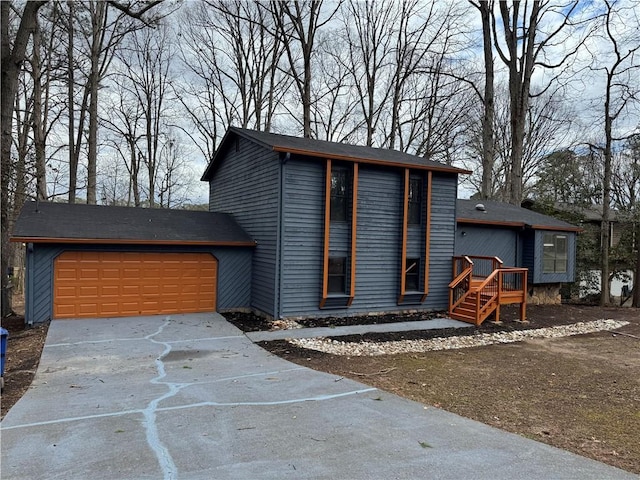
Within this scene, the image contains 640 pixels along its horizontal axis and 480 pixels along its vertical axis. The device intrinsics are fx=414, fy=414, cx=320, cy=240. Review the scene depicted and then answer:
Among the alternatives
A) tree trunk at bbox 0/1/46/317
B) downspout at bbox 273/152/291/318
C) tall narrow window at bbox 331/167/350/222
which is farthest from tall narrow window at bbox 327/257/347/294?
tree trunk at bbox 0/1/46/317

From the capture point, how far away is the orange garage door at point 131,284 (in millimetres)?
9812

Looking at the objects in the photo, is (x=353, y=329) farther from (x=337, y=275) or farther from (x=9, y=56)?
(x=9, y=56)

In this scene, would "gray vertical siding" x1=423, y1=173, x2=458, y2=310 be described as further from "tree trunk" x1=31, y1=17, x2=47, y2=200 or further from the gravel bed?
"tree trunk" x1=31, y1=17, x2=47, y2=200

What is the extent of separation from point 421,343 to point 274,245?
4.18m

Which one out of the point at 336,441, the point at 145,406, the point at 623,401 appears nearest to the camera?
the point at 336,441

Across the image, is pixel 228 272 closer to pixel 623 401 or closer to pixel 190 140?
pixel 623 401

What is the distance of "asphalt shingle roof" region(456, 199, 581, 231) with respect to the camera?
14227mm

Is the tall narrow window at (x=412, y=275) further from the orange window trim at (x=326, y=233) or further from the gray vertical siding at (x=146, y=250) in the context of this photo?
the gray vertical siding at (x=146, y=250)

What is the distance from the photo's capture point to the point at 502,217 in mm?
15031

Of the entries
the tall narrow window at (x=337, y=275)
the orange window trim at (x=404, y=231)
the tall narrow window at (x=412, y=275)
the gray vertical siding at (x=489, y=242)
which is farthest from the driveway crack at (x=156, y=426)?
the gray vertical siding at (x=489, y=242)

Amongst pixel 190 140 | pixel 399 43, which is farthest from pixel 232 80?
pixel 399 43

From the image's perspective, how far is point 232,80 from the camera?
22641 mm

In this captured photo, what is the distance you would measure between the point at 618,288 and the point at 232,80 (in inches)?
973

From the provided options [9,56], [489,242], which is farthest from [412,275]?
[9,56]
